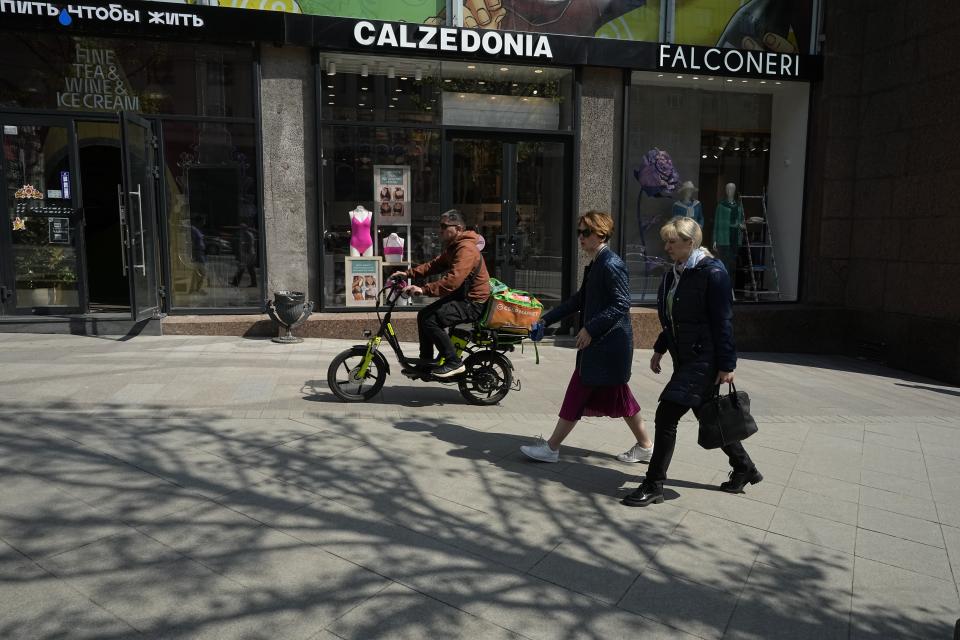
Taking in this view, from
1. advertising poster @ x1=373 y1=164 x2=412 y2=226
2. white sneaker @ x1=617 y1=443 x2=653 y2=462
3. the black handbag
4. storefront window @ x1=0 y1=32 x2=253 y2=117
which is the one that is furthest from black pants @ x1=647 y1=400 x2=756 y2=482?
storefront window @ x1=0 y1=32 x2=253 y2=117

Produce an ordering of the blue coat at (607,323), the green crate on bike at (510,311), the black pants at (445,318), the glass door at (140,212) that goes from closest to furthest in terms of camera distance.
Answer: the blue coat at (607,323) < the green crate on bike at (510,311) < the black pants at (445,318) < the glass door at (140,212)

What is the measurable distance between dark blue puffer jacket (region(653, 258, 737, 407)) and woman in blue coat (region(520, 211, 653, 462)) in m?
0.47

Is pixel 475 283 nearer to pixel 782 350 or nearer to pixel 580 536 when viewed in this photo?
pixel 580 536

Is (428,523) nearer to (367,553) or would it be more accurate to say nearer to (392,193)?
(367,553)

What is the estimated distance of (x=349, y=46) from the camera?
938cm

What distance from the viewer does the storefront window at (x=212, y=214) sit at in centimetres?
959

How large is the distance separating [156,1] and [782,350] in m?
9.76

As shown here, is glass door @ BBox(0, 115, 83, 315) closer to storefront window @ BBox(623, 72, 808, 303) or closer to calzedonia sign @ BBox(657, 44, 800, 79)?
storefront window @ BBox(623, 72, 808, 303)

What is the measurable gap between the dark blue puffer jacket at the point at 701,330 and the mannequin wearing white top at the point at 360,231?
21.1 feet

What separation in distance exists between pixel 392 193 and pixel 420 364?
4.42 m

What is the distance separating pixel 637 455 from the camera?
5.34 metres

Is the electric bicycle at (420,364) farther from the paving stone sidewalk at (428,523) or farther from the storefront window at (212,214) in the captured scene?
the storefront window at (212,214)

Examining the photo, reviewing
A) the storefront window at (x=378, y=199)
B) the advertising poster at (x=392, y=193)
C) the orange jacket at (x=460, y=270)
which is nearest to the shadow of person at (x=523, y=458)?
the orange jacket at (x=460, y=270)

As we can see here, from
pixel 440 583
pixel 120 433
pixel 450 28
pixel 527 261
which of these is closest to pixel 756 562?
pixel 440 583
